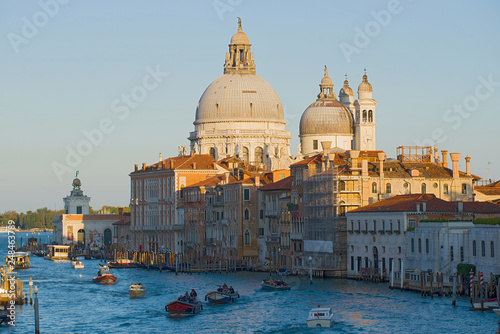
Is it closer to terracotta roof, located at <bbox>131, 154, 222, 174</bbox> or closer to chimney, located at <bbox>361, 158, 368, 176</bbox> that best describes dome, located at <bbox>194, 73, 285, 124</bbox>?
terracotta roof, located at <bbox>131, 154, 222, 174</bbox>

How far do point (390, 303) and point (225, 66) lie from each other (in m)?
73.7

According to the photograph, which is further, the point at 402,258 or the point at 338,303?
the point at 402,258

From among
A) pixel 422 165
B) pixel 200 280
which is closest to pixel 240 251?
pixel 200 280

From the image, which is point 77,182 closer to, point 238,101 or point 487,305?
point 238,101

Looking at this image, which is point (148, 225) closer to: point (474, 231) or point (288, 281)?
point (288, 281)

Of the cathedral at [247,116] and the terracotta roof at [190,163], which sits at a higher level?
the cathedral at [247,116]

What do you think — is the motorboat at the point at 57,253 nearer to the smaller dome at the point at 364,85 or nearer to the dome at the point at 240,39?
the dome at the point at 240,39

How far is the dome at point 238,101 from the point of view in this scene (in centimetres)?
12481

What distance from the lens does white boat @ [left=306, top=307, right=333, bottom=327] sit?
51875 millimetres

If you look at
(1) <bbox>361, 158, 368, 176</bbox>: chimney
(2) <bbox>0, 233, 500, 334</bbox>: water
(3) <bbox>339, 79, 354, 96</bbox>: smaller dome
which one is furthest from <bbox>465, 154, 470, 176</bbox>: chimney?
(3) <bbox>339, 79, 354, 96</bbox>: smaller dome

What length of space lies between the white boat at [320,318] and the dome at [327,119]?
6426cm

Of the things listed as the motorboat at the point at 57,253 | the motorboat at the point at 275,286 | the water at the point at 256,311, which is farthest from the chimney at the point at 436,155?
the motorboat at the point at 57,253

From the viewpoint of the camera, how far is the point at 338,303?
59188mm

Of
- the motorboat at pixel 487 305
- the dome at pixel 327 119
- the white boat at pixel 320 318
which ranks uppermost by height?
the dome at pixel 327 119
